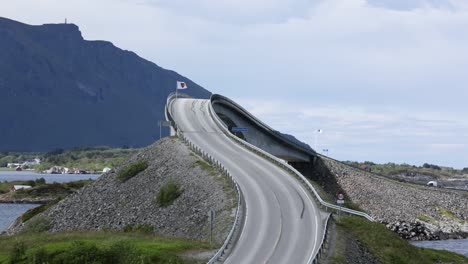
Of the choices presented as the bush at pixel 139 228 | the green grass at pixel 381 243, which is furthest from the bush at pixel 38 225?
the green grass at pixel 381 243

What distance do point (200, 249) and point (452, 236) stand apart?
215 feet

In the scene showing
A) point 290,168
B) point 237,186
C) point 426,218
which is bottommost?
point 426,218

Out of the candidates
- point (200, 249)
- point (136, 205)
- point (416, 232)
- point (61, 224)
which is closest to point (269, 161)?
point (136, 205)

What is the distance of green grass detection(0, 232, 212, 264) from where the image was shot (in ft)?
150

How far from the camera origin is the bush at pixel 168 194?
7419cm

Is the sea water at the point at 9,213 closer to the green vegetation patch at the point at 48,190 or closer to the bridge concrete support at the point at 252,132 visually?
the green vegetation patch at the point at 48,190

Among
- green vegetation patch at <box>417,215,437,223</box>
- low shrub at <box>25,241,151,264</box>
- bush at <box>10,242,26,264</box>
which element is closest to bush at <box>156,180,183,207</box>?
bush at <box>10,242,26,264</box>

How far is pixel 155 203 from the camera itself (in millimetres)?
75250

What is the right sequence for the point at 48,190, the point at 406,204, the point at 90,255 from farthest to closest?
the point at 48,190, the point at 406,204, the point at 90,255

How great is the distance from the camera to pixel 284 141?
125m

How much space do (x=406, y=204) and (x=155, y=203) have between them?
2153 inches

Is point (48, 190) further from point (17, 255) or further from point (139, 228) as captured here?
point (17, 255)

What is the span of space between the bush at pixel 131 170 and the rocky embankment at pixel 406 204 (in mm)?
34308

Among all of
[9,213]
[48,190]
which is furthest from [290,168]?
[48,190]
